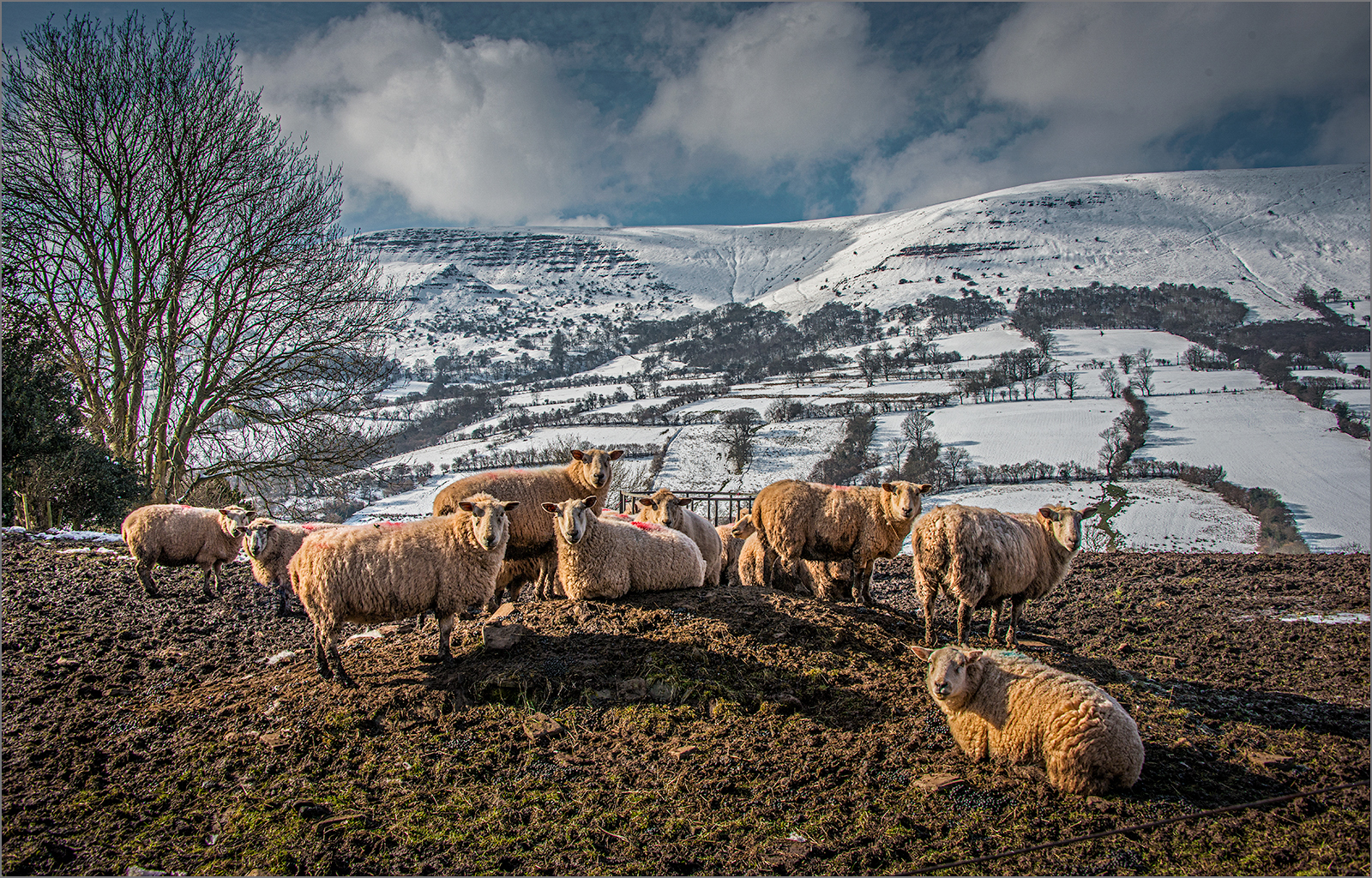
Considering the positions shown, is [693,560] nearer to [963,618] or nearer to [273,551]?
[963,618]

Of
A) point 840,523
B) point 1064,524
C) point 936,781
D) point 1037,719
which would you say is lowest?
point 936,781

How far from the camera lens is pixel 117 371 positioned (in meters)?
15.0

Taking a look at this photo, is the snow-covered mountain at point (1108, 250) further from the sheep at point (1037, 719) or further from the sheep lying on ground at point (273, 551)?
the sheep lying on ground at point (273, 551)

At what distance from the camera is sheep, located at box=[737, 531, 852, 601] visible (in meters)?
10.3

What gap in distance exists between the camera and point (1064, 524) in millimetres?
7875

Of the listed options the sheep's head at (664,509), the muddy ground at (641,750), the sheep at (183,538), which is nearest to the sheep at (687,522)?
the sheep's head at (664,509)

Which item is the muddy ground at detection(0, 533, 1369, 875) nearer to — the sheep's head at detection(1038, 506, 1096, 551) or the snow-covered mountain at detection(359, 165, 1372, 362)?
the sheep's head at detection(1038, 506, 1096, 551)

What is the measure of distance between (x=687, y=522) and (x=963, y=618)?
212 inches

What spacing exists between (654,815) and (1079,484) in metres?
31.2

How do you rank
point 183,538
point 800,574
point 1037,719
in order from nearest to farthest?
point 1037,719
point 183,538
point 800,574

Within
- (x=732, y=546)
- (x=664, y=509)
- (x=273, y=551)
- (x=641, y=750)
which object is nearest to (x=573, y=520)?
(x=641, y=750)

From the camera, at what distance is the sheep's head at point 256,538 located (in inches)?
347

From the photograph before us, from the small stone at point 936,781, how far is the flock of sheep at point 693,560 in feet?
1.35

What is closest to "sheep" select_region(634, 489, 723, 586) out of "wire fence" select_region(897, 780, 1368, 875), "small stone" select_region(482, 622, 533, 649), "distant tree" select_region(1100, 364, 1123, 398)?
"small stone" select_region(482, 622, 533, 649)
